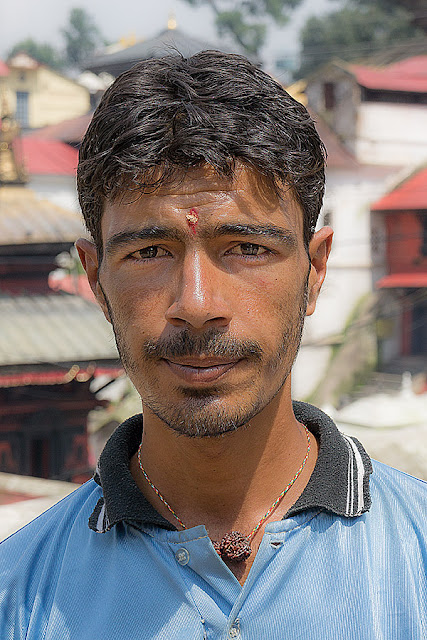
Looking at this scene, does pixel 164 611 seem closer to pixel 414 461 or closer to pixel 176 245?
pixel 176 245

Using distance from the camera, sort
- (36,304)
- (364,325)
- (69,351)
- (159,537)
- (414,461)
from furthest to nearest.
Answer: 1. (364,325)
2. (36,304)
3. (69,351)
4. (414,461)
5. (159,537)

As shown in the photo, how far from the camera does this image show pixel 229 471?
6.57 feet

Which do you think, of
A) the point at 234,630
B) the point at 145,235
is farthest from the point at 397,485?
the point at 145,235

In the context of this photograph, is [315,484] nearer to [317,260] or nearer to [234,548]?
[234,548]

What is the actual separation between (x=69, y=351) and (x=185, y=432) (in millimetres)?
8847

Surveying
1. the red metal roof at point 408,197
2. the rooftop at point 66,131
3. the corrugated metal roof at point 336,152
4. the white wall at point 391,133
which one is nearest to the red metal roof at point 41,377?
the corrugated metal roof at point 336,152

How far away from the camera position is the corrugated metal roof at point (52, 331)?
1036cm

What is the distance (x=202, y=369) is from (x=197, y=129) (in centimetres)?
61

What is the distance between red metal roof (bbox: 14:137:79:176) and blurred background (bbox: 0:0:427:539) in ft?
0.26

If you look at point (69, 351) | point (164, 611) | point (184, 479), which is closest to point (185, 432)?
point (184, 479)

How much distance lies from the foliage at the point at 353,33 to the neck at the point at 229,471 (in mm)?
48891

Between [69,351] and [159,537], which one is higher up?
[159,537]

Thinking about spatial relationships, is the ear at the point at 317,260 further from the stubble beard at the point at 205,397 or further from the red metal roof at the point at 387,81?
the red metal roof at the point at 387,81

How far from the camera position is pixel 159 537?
1.94 meters
